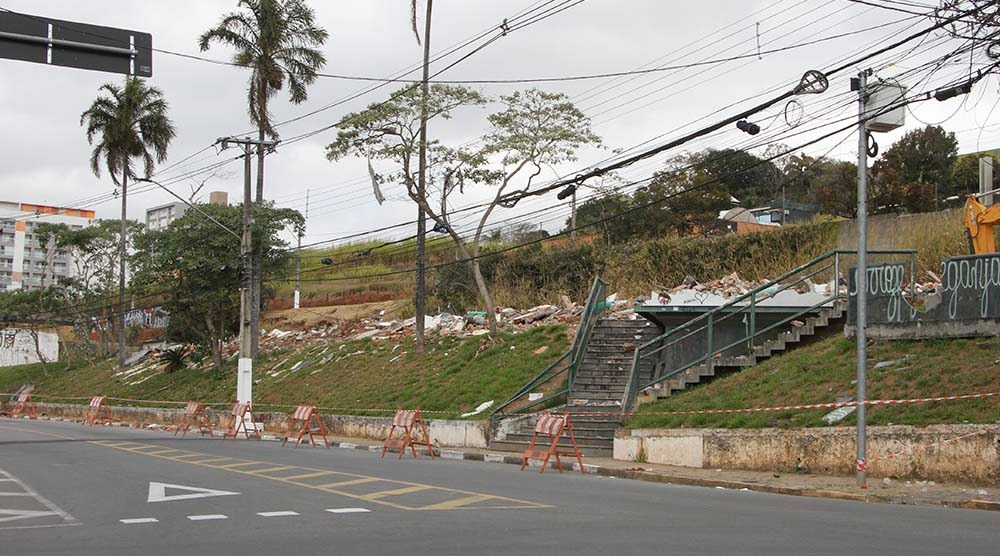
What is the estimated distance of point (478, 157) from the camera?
31.5m

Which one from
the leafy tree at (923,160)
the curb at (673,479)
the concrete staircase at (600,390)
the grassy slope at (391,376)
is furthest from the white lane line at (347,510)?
the leafy tree at (923,160)

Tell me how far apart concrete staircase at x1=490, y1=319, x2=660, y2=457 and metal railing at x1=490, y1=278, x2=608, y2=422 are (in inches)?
11.0

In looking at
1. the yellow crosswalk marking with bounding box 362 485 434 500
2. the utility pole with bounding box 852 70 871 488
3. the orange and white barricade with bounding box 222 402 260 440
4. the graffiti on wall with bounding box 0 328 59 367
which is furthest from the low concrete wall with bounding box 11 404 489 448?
the graffiti on wall with bounding box 0 328 59 367

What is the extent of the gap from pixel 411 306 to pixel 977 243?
30546mm

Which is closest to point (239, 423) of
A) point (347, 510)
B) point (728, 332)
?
point (728, 332)

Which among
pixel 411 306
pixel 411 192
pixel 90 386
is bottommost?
pixel 90 386

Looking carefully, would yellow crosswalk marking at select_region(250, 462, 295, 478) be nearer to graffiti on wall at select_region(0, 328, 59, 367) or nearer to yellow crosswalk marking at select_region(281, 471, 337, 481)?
yellow crosswalk marking at select_region(281, 471, 337, 481)

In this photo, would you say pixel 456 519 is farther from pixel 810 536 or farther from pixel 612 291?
pixel 612 291

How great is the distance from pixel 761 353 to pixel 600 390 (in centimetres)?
432

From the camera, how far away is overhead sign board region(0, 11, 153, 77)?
528 inches

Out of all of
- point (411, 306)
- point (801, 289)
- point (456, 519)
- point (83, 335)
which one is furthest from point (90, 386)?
point (456, 519)

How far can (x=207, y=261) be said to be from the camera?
1703 inches

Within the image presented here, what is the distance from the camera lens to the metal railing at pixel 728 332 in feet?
72.7

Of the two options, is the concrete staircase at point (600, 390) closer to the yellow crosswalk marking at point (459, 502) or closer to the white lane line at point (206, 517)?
the yellow crosswalk marking at point (459, 502)
